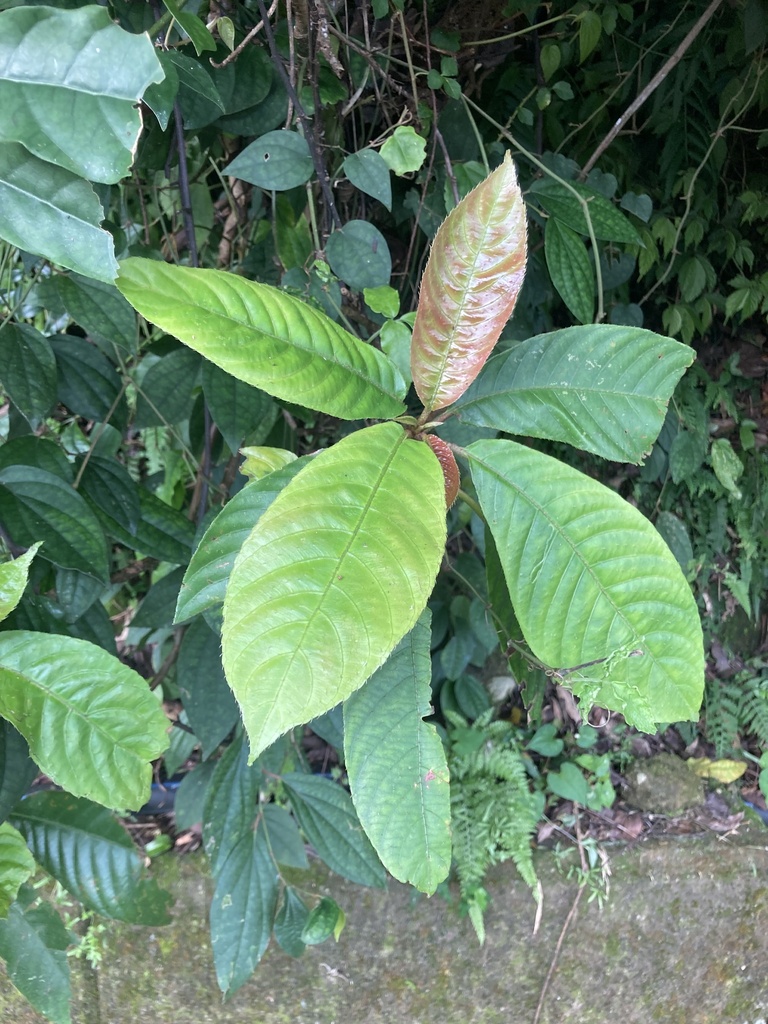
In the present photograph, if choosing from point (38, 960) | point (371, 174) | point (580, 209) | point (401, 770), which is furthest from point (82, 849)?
point (580, 209)

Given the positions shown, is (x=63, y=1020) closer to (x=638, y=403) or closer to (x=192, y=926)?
(x=192, y=926)

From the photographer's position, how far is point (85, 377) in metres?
0.83

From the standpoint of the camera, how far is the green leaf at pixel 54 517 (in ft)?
2.22

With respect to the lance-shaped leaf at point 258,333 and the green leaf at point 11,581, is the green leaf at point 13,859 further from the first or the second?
the lance-shaped leaf at point 258,333

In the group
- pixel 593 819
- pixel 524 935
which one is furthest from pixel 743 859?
pixel 524 935

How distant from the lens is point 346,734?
49 centimetres

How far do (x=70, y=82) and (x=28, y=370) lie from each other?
1.43 feet

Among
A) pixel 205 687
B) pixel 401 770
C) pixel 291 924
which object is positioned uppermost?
pixel 401 770

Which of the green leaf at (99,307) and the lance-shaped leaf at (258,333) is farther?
the green leaf at (99,307)

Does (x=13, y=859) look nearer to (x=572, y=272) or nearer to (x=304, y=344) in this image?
(x=304, y=344)

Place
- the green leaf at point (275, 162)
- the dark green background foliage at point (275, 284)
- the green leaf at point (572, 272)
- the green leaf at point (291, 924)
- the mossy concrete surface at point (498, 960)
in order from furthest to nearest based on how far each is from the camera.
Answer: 1. the mossy concrete surface at point (498, 960)
2. the green leaf at point (291, 924)
3. the green leaf at point (572, 272)
4. the green leaf at point (275, 162)
5. the dark green background foliage at point (275, 284)

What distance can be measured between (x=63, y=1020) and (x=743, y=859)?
1.59m

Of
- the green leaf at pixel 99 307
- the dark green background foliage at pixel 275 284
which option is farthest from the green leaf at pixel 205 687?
the green leaf at pixel 99 307

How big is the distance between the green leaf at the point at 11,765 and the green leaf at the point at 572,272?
899 millimetres
